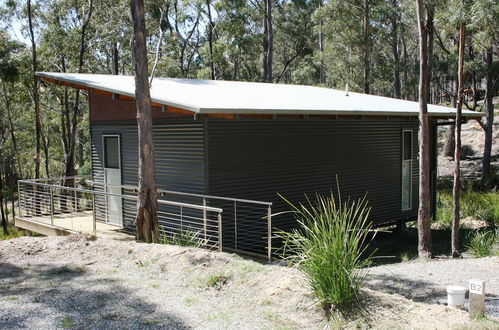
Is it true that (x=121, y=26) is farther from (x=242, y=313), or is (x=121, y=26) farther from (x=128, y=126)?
(x=242, y=313)

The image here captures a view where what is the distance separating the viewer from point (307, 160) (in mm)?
10984

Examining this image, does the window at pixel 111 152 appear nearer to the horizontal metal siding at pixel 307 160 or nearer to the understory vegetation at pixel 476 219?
the horizontal metal siding at pixel 307 160

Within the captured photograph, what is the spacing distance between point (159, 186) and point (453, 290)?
6810 mm

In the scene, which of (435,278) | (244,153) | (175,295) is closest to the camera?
(175,295)

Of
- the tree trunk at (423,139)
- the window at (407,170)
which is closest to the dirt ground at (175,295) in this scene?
the tree trunk at (423,139)

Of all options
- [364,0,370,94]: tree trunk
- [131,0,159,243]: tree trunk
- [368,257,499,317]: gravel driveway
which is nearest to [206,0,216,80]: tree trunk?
[364,0,370,94]: tree trunk

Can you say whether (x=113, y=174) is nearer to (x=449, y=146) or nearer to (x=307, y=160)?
(x=307, y=160)

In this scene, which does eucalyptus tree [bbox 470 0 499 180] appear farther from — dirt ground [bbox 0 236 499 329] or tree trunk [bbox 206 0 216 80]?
tree trunk [bbox 206 0 216 80]

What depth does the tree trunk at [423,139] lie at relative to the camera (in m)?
9.24

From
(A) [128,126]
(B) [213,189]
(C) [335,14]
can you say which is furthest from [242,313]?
(C) [335,14]

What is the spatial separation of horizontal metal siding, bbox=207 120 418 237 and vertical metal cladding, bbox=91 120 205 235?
0.35 m

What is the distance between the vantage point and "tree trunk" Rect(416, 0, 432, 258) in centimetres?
924

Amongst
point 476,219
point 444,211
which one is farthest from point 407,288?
point 444,211

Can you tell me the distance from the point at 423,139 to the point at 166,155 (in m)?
4.99
